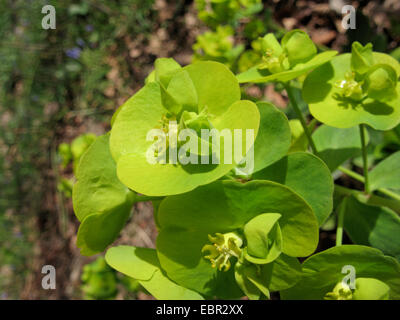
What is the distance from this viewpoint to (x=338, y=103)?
0.95 meters

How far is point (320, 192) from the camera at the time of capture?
793 millimetres

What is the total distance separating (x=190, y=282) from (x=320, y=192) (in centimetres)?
34

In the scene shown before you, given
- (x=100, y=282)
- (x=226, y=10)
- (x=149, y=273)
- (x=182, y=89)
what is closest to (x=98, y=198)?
(x=149, y=273)

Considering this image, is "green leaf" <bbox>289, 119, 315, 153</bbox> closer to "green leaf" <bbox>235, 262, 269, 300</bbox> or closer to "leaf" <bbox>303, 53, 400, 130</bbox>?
"leaf" <bbox>303, 53, 400, 130</bbox>

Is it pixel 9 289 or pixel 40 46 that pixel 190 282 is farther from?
pixel 40 46

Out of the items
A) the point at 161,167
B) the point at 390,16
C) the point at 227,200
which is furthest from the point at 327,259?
the point at 390,16

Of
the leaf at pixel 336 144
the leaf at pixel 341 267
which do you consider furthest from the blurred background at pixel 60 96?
the leaf at pixel 341 267

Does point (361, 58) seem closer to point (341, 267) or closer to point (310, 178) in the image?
point (310, 178)

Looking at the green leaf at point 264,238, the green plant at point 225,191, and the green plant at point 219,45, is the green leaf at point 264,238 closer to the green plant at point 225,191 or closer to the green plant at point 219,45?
the green plant at point 225,191

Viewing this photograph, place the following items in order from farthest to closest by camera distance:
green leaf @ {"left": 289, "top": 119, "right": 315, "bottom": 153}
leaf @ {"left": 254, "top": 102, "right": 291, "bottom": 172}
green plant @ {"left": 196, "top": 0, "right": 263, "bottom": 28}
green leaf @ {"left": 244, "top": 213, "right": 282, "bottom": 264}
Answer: green plant @ {"left": 196, "top": 0, "right": 263, "bottom": 28}, green leaf @ {"left": 289, "top": 119, "right": 315, "bottom": 153}, leaf @ {"left": 254, "top": 102, "right": 291, "bottom": 172}, green leaf @ {"left": 244, "top": 213, "right": 282, "bottom": 264}

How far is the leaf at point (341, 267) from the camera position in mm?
768

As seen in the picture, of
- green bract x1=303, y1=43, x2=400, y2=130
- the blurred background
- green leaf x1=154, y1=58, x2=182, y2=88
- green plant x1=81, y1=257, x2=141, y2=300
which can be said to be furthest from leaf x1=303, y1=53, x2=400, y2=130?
the blurred background

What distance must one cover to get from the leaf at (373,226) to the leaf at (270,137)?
44 cm

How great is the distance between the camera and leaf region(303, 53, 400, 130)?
2.98 ft
